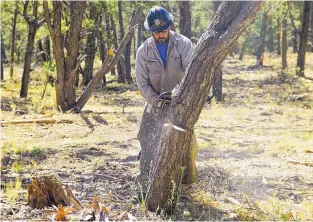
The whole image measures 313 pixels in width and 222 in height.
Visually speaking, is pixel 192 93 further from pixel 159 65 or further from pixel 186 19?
pixel 186 19

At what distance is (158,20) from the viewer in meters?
4.81

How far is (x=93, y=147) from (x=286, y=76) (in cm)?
1675

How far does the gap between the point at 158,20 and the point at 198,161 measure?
288cm

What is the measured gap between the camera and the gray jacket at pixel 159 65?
4977mm

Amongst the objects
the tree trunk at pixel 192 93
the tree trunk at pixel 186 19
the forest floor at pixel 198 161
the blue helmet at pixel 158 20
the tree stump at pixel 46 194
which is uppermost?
the tree trunk at pixel 186 19

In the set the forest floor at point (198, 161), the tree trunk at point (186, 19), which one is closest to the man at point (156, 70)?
the forest floor at point (198, 161)

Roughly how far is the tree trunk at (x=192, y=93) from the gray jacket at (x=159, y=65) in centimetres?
65

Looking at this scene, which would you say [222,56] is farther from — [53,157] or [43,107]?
[43,107]

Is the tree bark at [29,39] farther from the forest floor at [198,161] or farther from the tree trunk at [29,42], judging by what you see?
the forest floor at [198,161]

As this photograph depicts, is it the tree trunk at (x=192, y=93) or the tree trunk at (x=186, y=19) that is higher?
the tree trunk at (x=186, y=19)

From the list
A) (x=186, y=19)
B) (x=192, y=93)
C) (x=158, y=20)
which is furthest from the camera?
(x=186, y=19)

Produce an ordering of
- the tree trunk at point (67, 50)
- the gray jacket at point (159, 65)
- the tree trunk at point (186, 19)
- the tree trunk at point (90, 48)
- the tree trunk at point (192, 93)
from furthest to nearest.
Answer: the tree trunk at point (90, 48)
the tree trunk at point (186, 19)
the tree trunk at point (67, 50)
the gray jacket at point (159, 65)
the tree trunk at point (192, 93)

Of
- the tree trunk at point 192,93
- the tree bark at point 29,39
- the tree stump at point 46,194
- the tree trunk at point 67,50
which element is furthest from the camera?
the tree bark at point 29,39

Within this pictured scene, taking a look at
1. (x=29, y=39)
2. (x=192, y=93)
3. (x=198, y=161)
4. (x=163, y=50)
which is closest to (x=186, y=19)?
(x=29, y=39)
